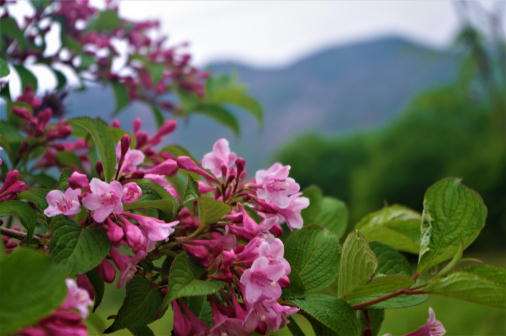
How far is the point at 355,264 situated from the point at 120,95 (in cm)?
59

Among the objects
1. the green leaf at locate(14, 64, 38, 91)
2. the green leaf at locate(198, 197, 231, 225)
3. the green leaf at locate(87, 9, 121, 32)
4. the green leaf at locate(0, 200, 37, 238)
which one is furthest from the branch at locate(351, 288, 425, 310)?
the green leaf at locate(87, 9, 121, 32)

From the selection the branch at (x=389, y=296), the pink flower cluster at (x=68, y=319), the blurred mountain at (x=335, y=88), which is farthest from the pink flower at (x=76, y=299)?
the blurred mountain at (x=335, y=88)

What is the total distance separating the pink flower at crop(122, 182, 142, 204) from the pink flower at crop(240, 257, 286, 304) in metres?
0.09

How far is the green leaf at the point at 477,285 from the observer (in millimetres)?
473

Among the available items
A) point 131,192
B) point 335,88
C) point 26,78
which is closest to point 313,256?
point 131,192

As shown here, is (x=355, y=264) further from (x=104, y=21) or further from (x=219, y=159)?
(x=104, y=21)

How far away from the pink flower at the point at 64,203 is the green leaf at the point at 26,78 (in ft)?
1.42

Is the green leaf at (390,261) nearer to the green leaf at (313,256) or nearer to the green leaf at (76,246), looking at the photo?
the green leaf at (313,256)

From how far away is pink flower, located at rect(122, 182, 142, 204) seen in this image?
48 cm

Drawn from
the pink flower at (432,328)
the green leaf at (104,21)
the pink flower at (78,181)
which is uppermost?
the green leaf at (104,21)

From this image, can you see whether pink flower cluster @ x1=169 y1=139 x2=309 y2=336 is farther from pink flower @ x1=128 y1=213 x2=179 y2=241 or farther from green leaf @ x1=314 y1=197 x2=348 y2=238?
green leaf @ x1=314 y1=197 x2=348 y2=238

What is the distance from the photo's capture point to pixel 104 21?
1.05 m

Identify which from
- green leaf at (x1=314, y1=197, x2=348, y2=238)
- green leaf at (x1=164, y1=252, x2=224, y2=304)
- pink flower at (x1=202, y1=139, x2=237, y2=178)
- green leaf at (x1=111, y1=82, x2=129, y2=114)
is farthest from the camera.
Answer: green leaf at (x1=111, y1=82, x2=129, y2=114)

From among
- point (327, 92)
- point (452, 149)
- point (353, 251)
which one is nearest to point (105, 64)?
point (353, 251)
